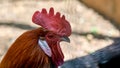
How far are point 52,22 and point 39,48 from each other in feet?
0.97

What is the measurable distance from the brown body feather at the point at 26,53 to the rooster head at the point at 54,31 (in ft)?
0.25

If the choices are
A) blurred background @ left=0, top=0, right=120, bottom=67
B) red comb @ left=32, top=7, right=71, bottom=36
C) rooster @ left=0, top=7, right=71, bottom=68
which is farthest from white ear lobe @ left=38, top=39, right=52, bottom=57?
blurred background @ left=0, top=0, right=120, bottom=67

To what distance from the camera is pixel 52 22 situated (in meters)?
3.71

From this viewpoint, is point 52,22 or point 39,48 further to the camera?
point 52,22

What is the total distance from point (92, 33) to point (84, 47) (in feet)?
1.44

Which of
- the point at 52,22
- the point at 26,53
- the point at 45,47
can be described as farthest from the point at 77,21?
the point at 26,53

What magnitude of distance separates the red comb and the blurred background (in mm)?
1588

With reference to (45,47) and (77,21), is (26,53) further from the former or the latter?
(77,21)

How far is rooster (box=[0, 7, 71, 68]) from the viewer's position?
350 centimetres

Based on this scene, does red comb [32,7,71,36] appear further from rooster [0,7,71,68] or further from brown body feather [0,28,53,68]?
brown body feather [0,28,53,68]

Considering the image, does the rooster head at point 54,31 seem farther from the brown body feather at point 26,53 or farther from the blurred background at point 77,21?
the blurred background at point 77,21

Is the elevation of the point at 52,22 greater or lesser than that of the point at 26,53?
greater

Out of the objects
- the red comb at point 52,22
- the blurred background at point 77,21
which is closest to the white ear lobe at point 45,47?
the red comb at point 52,22

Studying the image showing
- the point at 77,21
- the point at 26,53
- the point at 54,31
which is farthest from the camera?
the point at 77,21
